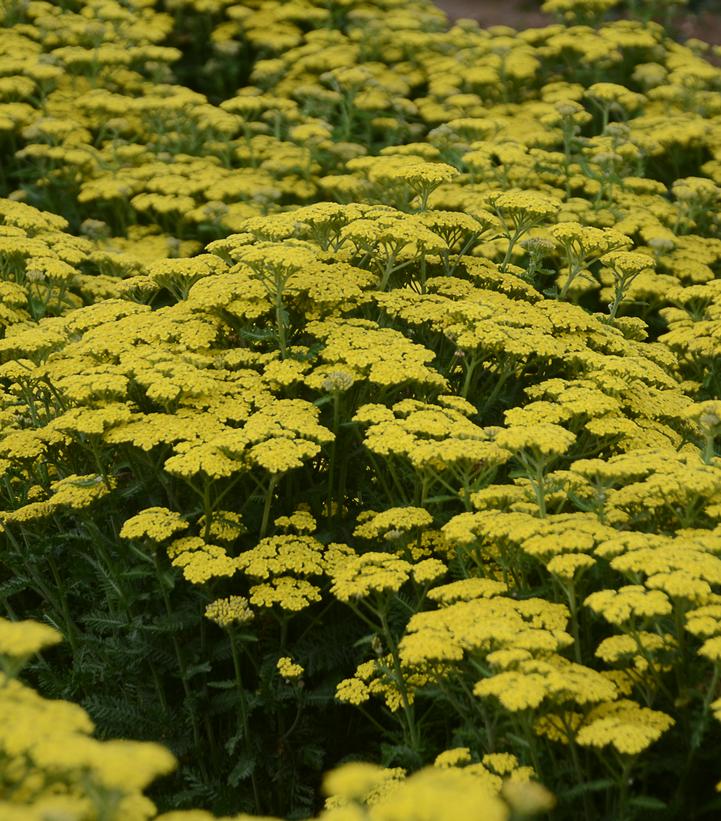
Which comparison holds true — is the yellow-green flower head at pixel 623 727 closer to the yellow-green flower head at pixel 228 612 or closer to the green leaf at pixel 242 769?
the yellow-green flower head at pixel 228 612

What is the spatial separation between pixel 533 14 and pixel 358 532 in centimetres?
1309

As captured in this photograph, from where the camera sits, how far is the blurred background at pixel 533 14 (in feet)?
48.0

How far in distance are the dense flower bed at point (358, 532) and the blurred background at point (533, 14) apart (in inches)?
339

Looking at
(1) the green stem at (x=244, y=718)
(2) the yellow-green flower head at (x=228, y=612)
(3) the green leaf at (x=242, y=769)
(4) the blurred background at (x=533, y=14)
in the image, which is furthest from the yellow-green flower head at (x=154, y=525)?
(4) the blurred background at (x=533, y=14)

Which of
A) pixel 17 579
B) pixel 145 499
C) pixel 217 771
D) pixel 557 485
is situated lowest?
pixel 217 771

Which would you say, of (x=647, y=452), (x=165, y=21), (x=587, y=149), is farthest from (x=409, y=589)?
(x=165, y=21)

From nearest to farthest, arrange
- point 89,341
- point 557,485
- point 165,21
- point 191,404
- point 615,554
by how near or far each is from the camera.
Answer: point 615,554
point 557,485
point 191,404
point 89,341
point 165,21

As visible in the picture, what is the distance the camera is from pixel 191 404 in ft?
15.2

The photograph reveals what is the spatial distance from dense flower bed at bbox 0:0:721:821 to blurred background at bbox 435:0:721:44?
861 centimetres

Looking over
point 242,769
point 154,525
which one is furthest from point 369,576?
point 242,769

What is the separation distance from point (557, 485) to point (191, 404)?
178cm

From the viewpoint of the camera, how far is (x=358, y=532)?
4488 mm

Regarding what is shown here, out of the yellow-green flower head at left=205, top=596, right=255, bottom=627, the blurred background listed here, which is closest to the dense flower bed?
the yellow-green flower head at left=205, top=596, right=255, bottom=627

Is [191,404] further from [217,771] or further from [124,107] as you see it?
[124,107]
